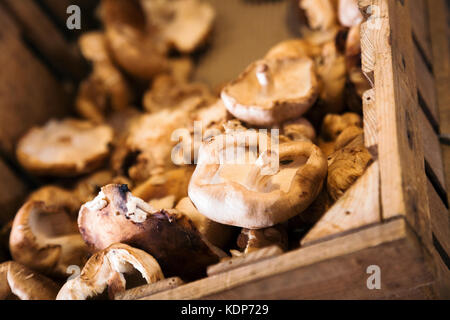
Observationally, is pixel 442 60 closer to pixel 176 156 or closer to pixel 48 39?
pixel 176 156

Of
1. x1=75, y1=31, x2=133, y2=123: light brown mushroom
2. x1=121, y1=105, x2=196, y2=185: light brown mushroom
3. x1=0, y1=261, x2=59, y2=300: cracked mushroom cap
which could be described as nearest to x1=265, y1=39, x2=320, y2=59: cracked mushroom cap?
x1=121, y1=105, x2=196, y2=185: light brown mushroom

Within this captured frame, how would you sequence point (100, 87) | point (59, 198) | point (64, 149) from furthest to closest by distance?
point (100, 87)
point (64, 149)
point (59, 198)

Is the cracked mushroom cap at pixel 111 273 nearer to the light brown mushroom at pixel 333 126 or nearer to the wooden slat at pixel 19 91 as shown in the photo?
the light brown mushroom at pixel 333 126

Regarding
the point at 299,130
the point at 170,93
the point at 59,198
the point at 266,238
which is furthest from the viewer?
the point at 170,93

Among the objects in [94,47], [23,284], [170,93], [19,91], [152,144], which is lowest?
[23,284]

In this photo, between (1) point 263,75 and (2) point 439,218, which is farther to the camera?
(1) point 263,75

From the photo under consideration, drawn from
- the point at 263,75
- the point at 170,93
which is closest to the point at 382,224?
the point at 263,75

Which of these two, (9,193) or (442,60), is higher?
(442,60)

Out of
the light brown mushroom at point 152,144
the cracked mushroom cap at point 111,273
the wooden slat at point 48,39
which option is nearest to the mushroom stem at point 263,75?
the light brown mushroom at point 152,144
